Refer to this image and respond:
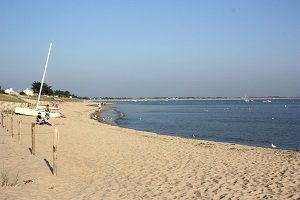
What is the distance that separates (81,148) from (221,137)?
55.4 feet

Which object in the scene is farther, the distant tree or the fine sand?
the distant tree

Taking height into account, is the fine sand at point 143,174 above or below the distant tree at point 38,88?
below

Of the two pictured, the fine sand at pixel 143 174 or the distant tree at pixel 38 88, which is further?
the distant tree at pixel 38 88

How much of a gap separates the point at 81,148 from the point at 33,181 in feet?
26.3

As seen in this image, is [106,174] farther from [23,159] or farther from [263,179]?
[263,179]

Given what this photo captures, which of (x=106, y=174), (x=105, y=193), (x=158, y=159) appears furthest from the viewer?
(x=158, y=159)

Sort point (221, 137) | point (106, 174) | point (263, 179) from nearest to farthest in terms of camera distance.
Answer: point (263, 179) < point (106, 174) < point (221, 137)

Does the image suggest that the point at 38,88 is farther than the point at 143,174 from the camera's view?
Yes

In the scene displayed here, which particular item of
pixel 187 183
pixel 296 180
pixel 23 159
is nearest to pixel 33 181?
pixel 23 159

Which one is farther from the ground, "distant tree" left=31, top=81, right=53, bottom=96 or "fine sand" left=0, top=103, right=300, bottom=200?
"distant tree" left=31, top=81, right=53, bottom=96

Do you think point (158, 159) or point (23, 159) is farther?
point (158, 159)

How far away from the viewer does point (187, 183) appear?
1138 centimetres

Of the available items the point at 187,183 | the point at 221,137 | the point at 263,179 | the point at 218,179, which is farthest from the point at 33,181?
the point at 221,137

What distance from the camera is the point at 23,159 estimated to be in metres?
14.3
